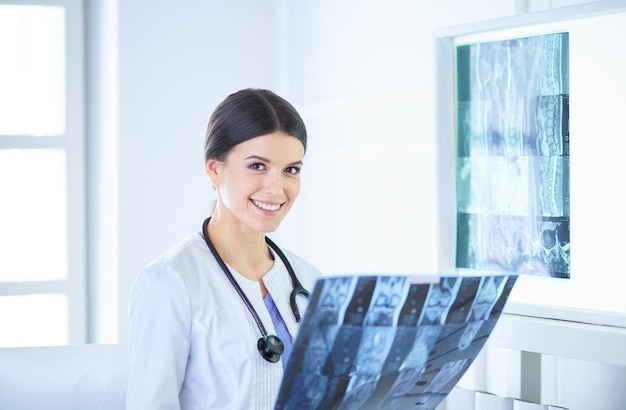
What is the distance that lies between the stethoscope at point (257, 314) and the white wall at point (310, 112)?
2.83 feet

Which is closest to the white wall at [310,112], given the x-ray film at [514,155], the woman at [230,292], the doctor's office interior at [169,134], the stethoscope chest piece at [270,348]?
the doctor's office interior at [169,134]

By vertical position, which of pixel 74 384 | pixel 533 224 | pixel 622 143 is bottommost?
pixel 74 384

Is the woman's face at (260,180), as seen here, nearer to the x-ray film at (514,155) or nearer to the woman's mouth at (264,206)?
the woman's mouth at (264,206)

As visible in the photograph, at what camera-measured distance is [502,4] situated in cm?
214

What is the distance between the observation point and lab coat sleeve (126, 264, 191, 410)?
1.36 meters

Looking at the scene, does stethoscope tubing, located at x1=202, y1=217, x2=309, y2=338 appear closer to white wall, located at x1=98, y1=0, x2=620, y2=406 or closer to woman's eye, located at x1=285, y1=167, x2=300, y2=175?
woman's eye, located at x1=285, y1=167, x2=300, y2=175

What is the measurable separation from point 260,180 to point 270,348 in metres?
0.30

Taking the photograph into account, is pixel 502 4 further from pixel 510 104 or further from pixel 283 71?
pixel 283 71

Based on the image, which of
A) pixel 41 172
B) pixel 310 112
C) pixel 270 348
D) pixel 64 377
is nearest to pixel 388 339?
pixel 270 348

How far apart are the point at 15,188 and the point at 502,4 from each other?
5.94 ft

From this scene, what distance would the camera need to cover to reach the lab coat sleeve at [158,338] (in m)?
1.36

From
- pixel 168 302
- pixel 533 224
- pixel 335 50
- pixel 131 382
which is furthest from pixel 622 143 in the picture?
pixel 335 50

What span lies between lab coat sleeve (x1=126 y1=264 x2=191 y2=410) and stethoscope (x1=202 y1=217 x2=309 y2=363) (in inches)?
4.2

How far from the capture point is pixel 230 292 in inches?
58.7
